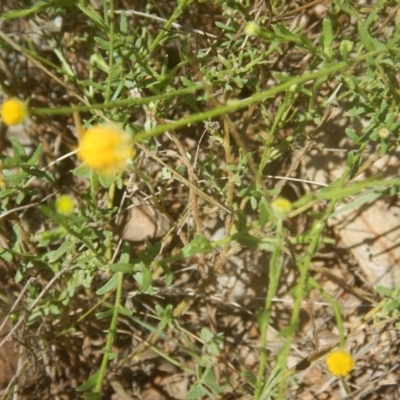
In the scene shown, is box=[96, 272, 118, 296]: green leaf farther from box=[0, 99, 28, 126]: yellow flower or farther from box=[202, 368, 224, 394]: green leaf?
box=[0, 99, 28, 126]: yellow flower

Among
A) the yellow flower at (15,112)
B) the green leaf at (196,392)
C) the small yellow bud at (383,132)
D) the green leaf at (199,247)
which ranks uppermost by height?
the small yellow bud at (383,132)

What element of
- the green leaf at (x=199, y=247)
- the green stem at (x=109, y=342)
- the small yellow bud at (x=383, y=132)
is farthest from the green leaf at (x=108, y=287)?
the small yellow bud at (x=383, y=132)

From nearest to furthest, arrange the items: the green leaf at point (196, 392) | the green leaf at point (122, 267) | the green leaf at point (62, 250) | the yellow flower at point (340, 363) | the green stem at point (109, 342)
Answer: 1. the yellow flower at point (340, 363)
2. the green stem at point (109, 342)
3. the green leaf at point (122, 267)
4. the green leaf at point (62, 250)
5. the green leaf at point (196, 392)

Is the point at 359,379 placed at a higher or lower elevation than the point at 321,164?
lower

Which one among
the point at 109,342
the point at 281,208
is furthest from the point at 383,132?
the point at 109,342

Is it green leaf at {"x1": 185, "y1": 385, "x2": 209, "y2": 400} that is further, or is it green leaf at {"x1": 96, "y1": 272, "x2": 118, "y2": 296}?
green leaf at {"x1": 185, "y1": 385, "x2": 209, "y2": 400}

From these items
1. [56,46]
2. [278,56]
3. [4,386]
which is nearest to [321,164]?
[278,56]

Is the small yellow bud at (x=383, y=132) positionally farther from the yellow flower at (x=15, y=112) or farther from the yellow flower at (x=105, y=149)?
the yellow flower at (x=15, y=112)

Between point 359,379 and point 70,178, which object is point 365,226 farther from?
point 70,178

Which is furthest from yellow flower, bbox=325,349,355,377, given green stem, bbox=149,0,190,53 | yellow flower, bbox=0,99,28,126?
green stem, bbox=149,0,190,53

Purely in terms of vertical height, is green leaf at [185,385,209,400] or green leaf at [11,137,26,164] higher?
green leaf at [11,137,26,164]

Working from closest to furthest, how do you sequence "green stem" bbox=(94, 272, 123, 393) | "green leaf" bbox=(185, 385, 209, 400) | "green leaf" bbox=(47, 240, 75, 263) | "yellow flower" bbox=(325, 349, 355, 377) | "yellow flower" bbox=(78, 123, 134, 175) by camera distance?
1. "yellow flower" bbox=(78, 123, 134, 175)
2. "yellow flower" bbox=(325, 349, 355, 377)
3. "green stem" bbox=(94, 272, 123, 393)
4. "green leaf" bbox=(47, 240, 75, 263)
5. "green leaf" bbox=(185, 385, 209, 400)
